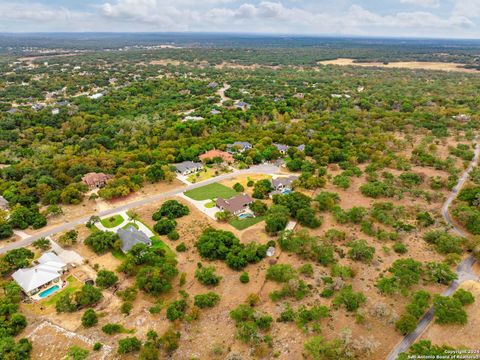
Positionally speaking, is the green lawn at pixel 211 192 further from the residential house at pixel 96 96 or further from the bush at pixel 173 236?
the residential house at pixel 96 96

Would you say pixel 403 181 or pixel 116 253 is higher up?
pixel 403 181

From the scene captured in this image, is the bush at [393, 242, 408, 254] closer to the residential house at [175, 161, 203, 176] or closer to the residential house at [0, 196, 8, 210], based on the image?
the residential house at [175, 161, 203, 176]

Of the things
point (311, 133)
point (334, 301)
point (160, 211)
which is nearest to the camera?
point (334, 301)

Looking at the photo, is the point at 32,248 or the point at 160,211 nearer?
the point at 32,248

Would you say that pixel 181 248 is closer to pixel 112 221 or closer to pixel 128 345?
pixel 112 221

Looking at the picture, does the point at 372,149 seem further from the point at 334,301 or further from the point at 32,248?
the point at 32,248

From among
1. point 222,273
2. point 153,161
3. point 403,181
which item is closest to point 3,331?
point 222,273

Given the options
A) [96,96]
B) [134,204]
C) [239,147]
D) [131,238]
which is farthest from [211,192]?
[96,96]
